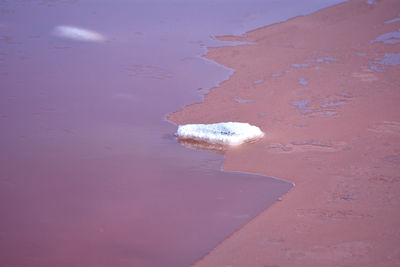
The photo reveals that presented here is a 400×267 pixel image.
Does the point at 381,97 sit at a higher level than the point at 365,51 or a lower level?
lower

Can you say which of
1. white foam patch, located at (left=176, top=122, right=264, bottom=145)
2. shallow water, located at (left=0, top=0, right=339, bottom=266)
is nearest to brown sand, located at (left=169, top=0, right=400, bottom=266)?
white foam patch, located at (left=176, top=122, right=264, bottom=145)

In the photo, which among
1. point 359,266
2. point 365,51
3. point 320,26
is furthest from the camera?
point 320,26

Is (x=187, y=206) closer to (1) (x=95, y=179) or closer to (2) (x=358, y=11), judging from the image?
(1) (x=95, y=179)

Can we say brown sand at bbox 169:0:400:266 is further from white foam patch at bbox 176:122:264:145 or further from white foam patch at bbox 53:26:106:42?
white foam patch at bbox 53:26:106:42

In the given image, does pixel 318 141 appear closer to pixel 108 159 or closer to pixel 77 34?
pixel 108 159

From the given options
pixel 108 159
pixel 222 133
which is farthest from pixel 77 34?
pixel 222 133

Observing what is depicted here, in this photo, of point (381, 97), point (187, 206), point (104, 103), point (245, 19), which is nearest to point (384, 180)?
point (187, 206)

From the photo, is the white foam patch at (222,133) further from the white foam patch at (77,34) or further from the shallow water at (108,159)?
the white foam patch at (77,34)
